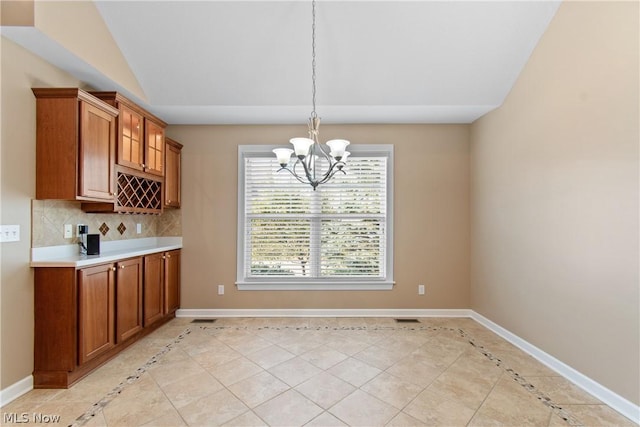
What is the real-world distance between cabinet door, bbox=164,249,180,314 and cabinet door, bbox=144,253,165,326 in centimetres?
8

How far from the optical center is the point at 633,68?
1955mm

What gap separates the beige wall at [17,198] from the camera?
6.89ft

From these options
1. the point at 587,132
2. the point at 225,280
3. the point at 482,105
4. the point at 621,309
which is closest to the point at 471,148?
the point at 482,105

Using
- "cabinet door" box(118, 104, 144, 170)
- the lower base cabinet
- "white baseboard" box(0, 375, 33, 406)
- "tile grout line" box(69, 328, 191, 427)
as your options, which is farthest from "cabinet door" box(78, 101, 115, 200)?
"tile grout line" box(69, 328, 191, 427)

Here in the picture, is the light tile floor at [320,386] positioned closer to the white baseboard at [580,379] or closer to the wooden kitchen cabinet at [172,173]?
the white baseboard at [580,379]

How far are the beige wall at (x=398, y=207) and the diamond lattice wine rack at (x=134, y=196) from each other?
0.48 meters

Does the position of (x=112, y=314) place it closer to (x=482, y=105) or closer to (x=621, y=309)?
(x=621, y=309)

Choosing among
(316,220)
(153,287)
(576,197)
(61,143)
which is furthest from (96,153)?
(576,197)

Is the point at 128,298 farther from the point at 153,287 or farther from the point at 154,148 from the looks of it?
the point at 154,148

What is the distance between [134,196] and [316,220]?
88.0 inches

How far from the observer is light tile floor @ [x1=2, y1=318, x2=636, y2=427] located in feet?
6.32

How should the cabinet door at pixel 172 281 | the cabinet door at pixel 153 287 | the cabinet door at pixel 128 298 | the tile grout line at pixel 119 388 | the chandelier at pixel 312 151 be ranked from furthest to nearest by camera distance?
the cabinet door at pixel 172 281 → the cabinet door at pixel 153 287 → the cabinet door at pixel 128 298 → the chandelier at pixel 312 151 → the tile grout line at pixel 119 388

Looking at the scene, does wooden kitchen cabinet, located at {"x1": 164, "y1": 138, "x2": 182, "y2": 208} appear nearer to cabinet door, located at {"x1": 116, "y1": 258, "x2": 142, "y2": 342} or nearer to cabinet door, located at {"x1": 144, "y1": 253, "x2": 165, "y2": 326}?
cabinet door, located at {"x1": 144, "y1": 253, "x2": 165, "y2": 326}

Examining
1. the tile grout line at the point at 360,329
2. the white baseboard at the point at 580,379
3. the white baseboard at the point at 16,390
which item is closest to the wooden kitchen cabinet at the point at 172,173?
the tile grout line at the point at 360,329
